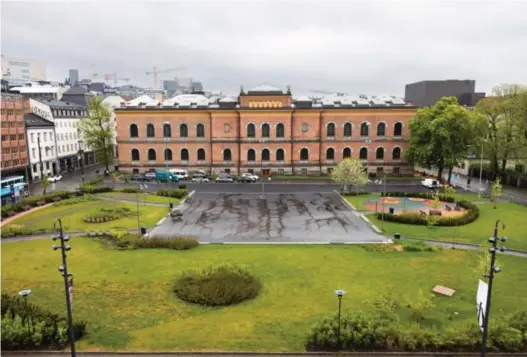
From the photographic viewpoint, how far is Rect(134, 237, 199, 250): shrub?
30859 millimetres

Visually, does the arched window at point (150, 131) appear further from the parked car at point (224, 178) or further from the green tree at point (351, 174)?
the green tree at point (351, 174)

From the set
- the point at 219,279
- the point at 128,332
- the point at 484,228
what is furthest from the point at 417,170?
the point at 128,332

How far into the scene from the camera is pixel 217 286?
2269 centimetres

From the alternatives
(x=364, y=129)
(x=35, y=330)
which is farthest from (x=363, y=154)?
(x=35, y=330)

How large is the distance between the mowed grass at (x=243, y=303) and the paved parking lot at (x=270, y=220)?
3403mm

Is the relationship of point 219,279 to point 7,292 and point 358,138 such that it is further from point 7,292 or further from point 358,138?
point 358,138

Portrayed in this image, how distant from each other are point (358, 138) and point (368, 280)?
45.1m

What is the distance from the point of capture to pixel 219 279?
2378cm

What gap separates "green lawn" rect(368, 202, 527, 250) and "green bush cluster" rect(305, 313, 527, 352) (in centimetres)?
1690

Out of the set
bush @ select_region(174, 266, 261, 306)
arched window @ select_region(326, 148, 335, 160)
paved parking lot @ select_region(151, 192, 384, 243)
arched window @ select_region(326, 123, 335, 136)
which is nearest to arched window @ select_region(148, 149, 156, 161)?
paved parking lot @ select_region(151, 192, 384, 243)

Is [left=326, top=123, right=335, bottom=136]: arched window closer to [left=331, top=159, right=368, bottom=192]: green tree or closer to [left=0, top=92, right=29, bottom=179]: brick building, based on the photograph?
[left=331, top=159, right=368, bottom=192]: green tree

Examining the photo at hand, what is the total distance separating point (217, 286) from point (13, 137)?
2045 inches

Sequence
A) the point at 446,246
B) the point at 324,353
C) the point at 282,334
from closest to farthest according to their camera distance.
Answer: the point at 324,353 → the point at 282,334 → the point at 446,246

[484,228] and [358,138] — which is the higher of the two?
[358,138]
